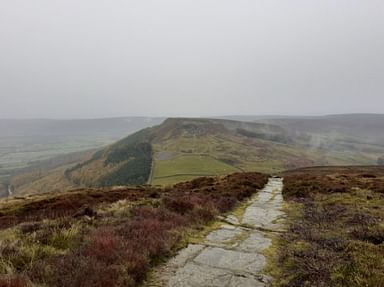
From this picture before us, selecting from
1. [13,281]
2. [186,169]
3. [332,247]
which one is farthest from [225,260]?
[186,169]

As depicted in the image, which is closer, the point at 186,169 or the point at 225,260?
the point at 225,260

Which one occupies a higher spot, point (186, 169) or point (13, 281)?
point (13, 281)

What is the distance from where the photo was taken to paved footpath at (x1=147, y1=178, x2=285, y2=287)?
7.48 m

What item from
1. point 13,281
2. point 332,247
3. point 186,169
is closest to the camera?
point 13,281

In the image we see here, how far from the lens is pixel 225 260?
8.98 m

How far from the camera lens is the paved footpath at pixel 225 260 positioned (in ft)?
24.5

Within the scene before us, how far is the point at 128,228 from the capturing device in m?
10.4

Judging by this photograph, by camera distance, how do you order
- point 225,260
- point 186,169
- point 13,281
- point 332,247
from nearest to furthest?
point 13,281
point 225,260
point 332,247
point 186,169

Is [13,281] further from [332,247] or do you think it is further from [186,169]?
[186,169]

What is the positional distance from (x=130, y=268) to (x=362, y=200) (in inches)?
676

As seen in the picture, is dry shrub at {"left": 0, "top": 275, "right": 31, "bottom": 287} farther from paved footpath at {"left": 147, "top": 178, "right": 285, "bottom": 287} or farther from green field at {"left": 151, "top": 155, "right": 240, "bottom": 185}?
green field at {"left": 151, "top": 155, "right": 240, "bottom": 185}

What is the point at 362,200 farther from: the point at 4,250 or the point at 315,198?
the point at 4,250

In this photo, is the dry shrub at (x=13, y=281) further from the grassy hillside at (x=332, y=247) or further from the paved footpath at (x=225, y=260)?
the grassy hillside at (x=332, y=247)

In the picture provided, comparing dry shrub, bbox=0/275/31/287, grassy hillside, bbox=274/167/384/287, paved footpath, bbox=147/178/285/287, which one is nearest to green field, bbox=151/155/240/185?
grassy hillside, bbox=274/167/384/287
